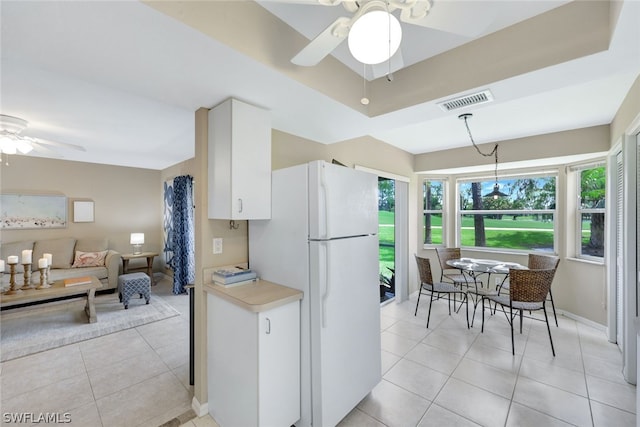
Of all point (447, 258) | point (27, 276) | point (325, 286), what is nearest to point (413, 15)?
point (325, 286)

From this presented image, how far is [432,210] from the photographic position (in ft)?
16.8

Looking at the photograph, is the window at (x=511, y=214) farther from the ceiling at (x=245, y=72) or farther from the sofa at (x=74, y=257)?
the sofa at (x=74, y=257)

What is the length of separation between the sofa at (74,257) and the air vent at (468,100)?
569 cm

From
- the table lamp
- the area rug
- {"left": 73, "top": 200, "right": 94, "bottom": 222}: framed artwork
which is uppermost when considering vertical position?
{"left": 73, "top": 200, "right": 94, "bottom": 222}: framed artwork

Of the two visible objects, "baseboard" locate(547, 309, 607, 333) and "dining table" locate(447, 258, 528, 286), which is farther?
"dining table" locate(447, 258, 528, 286)

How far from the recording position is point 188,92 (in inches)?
72.8

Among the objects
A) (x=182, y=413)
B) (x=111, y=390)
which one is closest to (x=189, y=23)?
(x=182, y=413)

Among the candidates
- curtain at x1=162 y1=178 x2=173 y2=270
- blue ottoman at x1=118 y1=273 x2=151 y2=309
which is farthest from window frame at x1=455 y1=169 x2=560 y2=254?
curtain at x1=162 y1=178 x2=173 y2=270

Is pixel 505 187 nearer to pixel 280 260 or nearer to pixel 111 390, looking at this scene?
pixel 280 260

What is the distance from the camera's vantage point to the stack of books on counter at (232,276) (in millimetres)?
1975

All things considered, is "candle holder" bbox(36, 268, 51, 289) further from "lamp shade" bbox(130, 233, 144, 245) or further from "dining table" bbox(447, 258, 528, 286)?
"dining table" bbox(447, 258, 528, 286)

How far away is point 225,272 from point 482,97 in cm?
230

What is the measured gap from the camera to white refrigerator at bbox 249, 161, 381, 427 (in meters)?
1.78

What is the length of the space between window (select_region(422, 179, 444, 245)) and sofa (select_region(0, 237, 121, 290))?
584 cm
